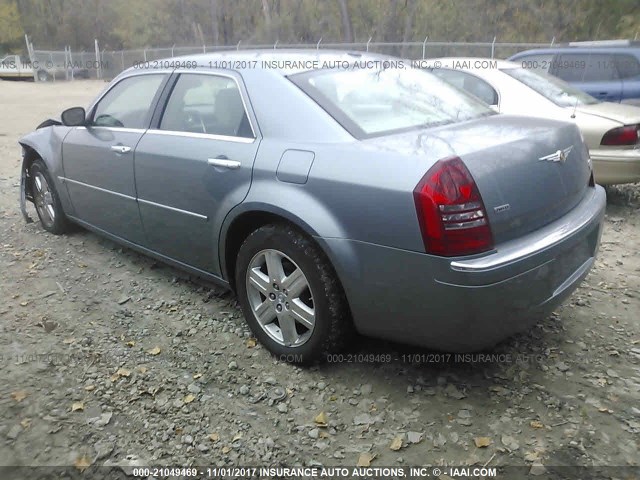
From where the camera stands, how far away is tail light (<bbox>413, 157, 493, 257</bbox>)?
226 cm

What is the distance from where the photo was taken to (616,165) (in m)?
5.13

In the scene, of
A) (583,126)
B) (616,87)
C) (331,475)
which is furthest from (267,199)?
(616,87)

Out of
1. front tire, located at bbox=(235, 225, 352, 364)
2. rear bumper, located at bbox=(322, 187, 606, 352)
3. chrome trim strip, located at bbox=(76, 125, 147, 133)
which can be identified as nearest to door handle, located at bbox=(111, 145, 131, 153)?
chrome trim strip, located at bbox=(76, 125, 147, 133)

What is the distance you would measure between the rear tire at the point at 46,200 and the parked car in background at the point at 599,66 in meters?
5.65

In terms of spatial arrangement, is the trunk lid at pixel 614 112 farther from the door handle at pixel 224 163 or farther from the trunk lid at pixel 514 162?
the door handle at pixel 224 163

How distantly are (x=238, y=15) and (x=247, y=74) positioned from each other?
4750 cm

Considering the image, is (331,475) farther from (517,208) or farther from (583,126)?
(583,126)

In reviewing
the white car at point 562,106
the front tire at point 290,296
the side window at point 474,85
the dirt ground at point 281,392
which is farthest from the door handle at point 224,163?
the side window at point 474,85

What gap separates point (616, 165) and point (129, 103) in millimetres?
4289

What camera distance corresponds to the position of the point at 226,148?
3070mm

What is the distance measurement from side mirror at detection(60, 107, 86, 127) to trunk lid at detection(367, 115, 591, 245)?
269 cm

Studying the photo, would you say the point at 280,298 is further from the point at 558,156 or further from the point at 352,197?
the point at 558,156

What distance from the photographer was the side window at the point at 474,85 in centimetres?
572

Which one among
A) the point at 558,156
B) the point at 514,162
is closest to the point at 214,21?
the point at 558,156
